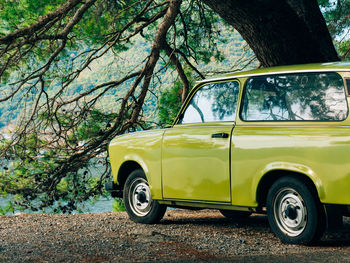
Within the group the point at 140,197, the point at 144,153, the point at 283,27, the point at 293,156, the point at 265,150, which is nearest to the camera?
the point at 293,156

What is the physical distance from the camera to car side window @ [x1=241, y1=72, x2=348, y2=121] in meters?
6.09

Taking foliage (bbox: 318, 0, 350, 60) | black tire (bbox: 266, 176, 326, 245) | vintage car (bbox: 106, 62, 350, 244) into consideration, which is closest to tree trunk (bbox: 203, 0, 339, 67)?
vintage car (bbox: 106, 62, 350, 244)

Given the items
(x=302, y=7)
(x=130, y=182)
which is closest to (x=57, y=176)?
(x=130, y=182)

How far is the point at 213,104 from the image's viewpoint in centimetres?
729

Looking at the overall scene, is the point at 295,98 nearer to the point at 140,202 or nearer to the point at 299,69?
the point at 299,69

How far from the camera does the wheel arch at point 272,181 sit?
6.11 metres

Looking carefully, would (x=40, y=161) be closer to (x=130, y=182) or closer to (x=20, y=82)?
(x=20, y=82)

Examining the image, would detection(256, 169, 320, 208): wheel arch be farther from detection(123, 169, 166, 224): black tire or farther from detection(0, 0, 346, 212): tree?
detection(0, 0, 346, 212): tree

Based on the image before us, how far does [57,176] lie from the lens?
13492 millimetres

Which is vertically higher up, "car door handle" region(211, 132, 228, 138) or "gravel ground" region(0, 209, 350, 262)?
"car door handle" region(211, 132, 228, 138)

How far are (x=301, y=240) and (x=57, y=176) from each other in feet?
27.4

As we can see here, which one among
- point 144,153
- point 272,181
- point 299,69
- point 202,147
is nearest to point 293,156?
point 272,181

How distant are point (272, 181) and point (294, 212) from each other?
484 millimetres

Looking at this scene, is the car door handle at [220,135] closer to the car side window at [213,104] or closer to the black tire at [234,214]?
the car side window at [213,104]
